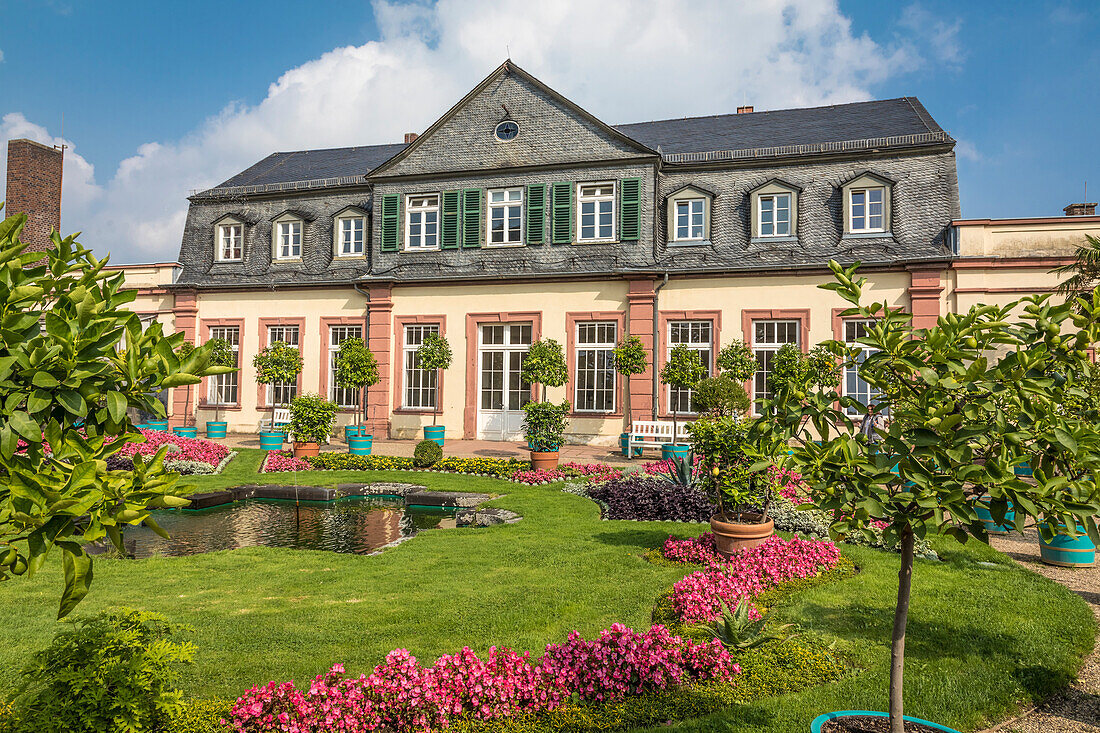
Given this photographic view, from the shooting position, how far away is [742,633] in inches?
192

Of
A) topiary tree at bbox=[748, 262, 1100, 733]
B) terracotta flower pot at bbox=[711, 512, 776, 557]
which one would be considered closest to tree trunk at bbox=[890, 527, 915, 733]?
topiary tree at bbox=[748, 262, 1100, 733]

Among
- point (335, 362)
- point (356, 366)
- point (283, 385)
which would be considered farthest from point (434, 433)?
point (283, 385)

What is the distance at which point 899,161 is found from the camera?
17656mm

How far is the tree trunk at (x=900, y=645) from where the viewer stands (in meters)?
3.38

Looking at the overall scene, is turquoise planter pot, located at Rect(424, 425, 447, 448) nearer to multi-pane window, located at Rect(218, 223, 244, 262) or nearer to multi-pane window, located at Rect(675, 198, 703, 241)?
multi-pane window, located at Rect(675, 198, 703, 241)

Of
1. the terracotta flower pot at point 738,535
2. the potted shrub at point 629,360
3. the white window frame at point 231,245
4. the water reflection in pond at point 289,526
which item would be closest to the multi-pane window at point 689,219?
the potted shrub at point 629,360

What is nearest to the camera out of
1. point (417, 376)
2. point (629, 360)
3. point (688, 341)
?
point (629, 360)

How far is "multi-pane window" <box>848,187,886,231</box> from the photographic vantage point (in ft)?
58.1

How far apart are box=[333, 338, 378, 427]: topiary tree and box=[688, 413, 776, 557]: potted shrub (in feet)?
41.1

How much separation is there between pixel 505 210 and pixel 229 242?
388 inches

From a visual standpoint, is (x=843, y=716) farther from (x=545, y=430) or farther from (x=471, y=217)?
(x=471, y=217)

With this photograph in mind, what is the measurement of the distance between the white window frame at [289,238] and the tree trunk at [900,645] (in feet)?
71.1

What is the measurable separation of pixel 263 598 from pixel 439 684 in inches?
116

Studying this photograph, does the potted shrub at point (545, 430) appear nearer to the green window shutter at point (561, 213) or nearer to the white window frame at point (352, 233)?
the green window shutter at point (561, 213)
